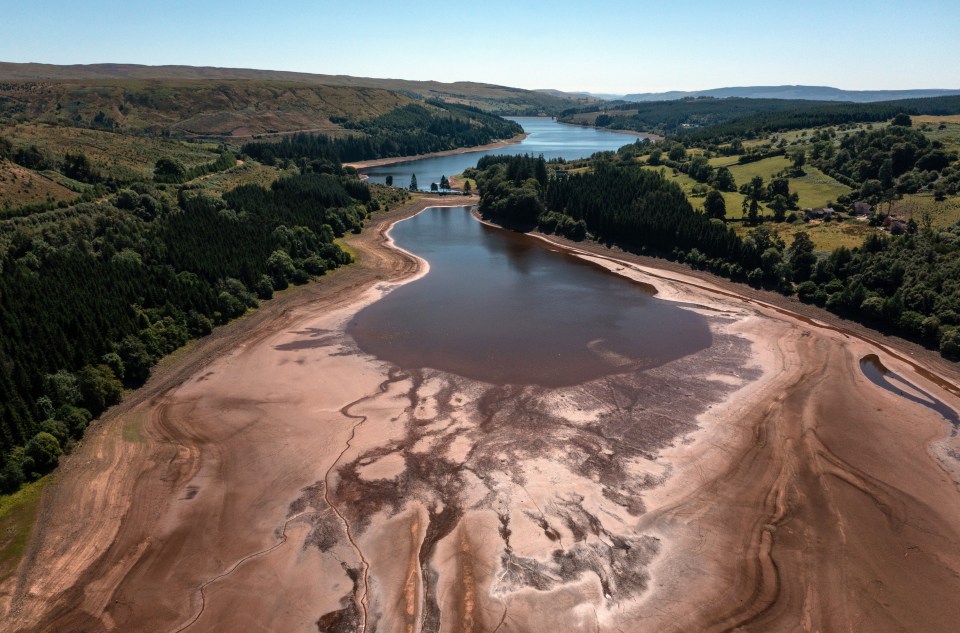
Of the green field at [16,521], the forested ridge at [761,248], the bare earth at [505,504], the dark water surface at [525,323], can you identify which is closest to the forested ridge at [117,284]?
the green field at [16,521]

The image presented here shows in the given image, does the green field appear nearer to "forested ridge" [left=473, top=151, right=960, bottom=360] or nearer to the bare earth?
the bare earth

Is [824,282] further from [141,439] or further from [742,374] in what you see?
[141,439]

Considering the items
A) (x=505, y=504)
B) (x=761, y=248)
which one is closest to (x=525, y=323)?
(x=505, y=504)

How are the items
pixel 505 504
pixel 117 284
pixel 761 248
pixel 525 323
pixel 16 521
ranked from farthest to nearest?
pixel 761 248 → pixel 525 323 → pixel 117 284 → pixel 505 504 → pixel 16 521

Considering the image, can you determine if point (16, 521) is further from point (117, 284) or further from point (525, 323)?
point (525, 323)

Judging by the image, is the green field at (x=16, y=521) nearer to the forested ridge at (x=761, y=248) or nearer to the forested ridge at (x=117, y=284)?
the forested ridge at (x=117, y=284)

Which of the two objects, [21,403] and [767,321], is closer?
[21,403]

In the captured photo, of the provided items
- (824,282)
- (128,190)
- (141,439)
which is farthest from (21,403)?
(824,282)

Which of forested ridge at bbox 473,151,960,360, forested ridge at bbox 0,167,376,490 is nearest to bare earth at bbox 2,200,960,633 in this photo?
forested ridge at bbox 0,167,376,490
